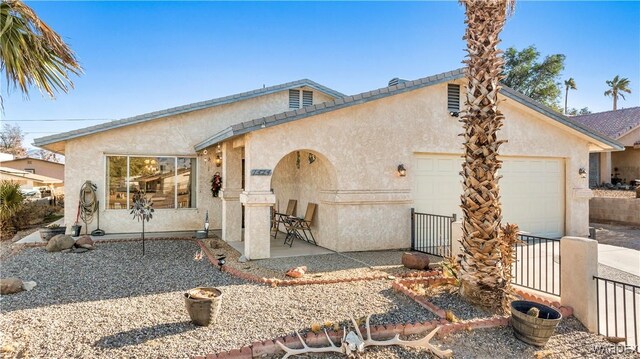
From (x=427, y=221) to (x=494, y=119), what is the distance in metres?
4.93

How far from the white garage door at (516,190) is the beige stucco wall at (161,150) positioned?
270 inches

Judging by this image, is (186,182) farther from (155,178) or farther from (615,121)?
(615,121)

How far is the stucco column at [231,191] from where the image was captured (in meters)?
10.3

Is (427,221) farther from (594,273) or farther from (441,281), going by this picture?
(594,273)

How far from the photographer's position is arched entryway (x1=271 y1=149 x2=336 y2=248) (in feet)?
31.0

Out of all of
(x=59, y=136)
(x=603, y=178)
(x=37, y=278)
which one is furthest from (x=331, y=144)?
(x=603, y=178)

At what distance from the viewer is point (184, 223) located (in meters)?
12.7

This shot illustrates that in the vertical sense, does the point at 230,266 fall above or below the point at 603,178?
below

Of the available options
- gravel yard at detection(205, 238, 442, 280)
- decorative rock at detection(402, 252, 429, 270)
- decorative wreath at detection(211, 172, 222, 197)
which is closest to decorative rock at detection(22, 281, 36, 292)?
gravel yard at detection(205, 238, 442, 280)

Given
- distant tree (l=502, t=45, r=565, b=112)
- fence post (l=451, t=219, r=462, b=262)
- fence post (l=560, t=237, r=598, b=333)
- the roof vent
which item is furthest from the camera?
distant tree (l=502, t=45, r=565, b=112)

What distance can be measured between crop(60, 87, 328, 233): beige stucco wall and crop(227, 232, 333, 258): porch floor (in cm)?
339

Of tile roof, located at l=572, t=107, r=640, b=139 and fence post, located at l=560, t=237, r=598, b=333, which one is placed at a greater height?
tile roof, located at l=572, t=107, r=640, b=139

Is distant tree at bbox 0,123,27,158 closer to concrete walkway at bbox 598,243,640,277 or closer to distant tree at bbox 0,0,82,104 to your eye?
distant tree at bbox 0,0,82,104

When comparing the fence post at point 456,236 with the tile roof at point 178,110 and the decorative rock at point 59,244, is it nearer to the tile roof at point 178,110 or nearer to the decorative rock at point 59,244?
the tile roof at point 178,110
